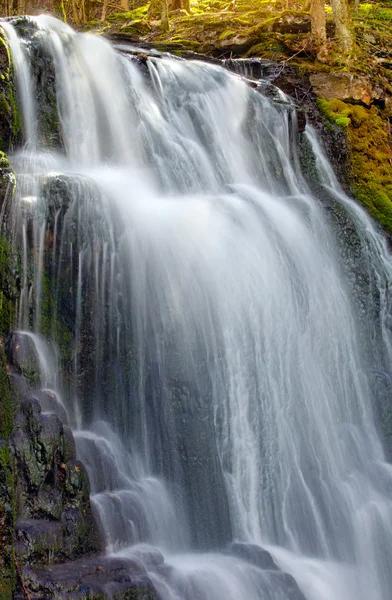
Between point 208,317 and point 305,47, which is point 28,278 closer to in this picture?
point 208,317

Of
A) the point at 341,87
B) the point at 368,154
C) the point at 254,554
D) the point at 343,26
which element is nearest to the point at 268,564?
the point at 254,554

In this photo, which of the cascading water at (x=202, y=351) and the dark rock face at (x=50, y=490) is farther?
the cascading water at (x=202, y=351)

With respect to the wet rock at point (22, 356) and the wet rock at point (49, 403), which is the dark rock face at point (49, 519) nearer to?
the wet rock at point (49, 403)

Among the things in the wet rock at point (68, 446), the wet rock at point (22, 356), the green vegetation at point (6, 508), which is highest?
the wet rock at point (22, 356)

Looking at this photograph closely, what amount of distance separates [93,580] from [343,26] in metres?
12.4

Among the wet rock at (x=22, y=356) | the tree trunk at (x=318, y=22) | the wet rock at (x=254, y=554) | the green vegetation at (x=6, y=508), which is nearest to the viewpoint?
the green vegetation at (x=6, y=508)

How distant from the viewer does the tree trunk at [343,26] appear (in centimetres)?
1358

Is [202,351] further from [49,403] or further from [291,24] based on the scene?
[291,24]

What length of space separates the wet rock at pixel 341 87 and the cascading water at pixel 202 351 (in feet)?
12.9

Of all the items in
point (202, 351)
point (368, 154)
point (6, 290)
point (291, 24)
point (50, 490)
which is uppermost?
point (291, 24)

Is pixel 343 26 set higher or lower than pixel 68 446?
higher

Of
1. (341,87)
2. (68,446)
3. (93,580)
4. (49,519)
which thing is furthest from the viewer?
(341,87)

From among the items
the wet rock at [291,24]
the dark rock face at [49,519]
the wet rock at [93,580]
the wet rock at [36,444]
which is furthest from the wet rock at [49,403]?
the wet rock at [291,24]

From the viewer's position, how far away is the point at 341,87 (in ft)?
41.8
